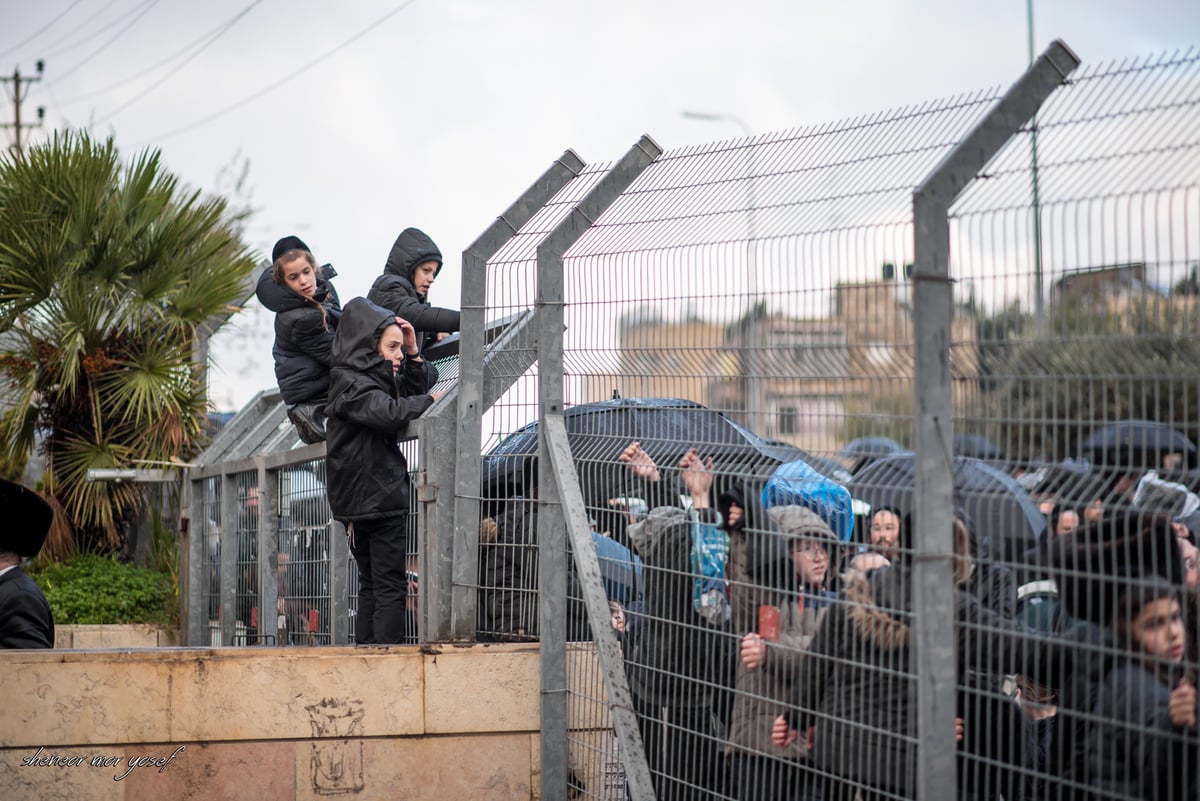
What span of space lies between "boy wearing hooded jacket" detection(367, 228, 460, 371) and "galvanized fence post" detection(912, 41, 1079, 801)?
11.9ft

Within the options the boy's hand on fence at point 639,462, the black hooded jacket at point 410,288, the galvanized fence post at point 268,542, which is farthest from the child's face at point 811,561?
the galvanized fence post at point 268,542

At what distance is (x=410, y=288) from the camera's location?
7406mm

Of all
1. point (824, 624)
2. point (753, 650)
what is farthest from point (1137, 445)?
point (753, 650)

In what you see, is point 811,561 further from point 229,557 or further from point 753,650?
point 229,557

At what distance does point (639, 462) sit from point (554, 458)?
0.51 m

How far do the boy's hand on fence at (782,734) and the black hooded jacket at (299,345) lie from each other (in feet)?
12.7

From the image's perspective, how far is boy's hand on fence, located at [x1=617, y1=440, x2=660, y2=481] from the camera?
5.14 meters

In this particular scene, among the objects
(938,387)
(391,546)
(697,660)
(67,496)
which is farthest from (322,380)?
(67,496)

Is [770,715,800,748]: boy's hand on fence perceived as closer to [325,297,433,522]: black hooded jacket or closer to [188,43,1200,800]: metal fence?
[188,43,1200,800]: metal fence

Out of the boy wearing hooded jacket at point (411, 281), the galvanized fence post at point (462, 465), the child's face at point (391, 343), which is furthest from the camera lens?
the boy wearing hooded jacket at point (411, 281)

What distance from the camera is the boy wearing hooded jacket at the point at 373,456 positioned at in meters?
6.42

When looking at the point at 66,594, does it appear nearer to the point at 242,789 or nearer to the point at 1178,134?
the point at 242,789

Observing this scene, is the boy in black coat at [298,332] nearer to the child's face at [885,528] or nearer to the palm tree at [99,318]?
the child's face at [885,528]

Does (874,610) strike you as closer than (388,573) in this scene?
Yes
